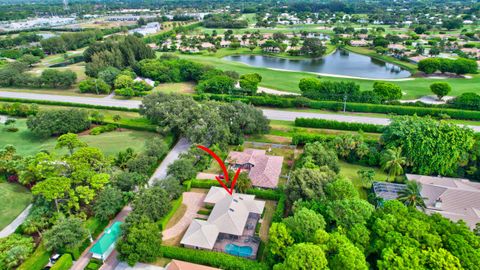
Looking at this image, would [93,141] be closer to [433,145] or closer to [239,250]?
[239,250]

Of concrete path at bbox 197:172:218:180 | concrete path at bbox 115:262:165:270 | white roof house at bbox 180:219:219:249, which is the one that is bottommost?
concrete path at bbox 115:262:165:270

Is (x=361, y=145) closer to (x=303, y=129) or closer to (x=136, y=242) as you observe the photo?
(x=303, y=129)

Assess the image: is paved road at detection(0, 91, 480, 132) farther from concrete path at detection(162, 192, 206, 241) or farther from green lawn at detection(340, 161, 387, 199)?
concrete path at detection(162, 192, 206, 241)

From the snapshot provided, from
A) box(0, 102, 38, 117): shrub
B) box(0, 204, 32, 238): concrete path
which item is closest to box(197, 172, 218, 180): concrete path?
box(0, 204, 32, 238): concrete path

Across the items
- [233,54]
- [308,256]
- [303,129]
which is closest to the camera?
Answer: [308,256]

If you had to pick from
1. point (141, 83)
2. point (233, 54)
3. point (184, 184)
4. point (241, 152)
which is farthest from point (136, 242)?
point (233, 54)
